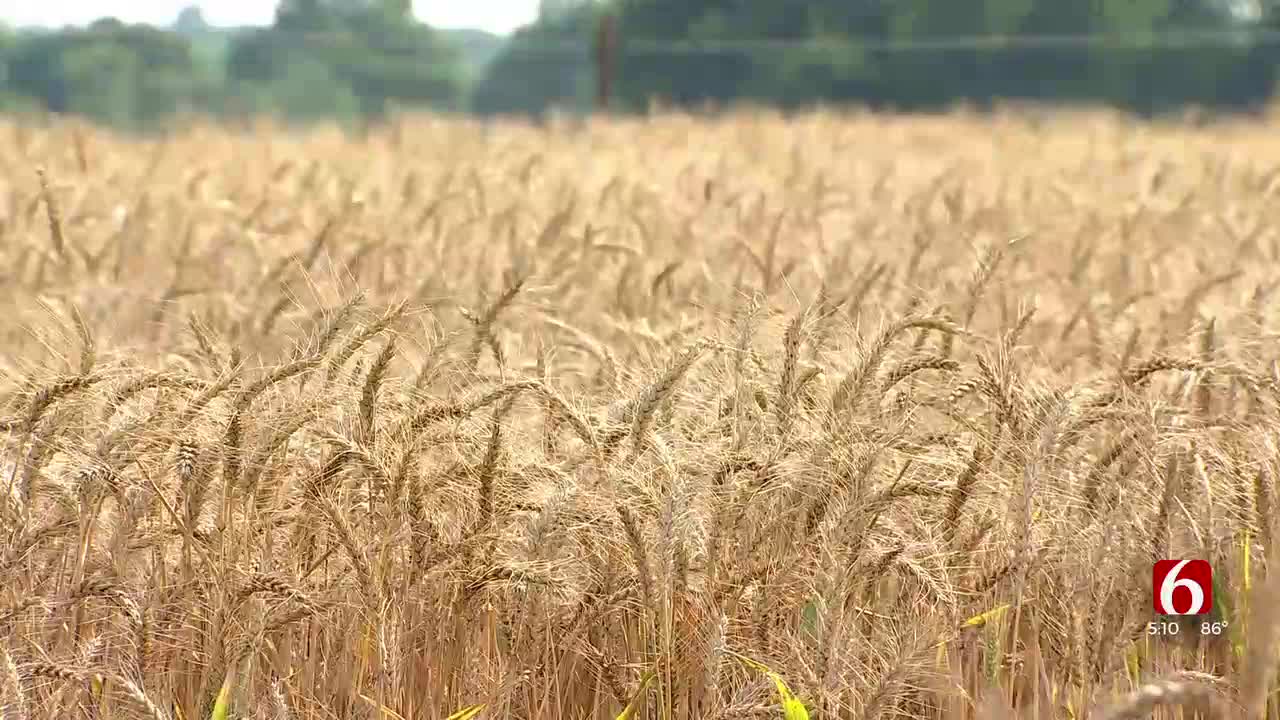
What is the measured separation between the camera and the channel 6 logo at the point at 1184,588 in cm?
198

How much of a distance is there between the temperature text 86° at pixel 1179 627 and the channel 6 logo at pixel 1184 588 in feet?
0.05

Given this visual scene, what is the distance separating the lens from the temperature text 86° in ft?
6.44

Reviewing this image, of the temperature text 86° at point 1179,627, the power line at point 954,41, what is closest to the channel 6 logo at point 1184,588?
the temperature text 86° at point 1179,627

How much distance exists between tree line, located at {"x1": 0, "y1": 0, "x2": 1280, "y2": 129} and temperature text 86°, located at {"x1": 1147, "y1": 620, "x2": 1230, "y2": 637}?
18431 mm

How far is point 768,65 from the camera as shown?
24.8m

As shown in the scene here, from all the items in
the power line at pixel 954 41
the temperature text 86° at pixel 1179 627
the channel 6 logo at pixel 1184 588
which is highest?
the power line at pixel 954 41

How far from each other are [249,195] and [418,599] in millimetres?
3729

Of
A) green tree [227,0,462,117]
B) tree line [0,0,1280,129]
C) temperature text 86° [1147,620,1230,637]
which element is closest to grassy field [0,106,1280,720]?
temperature text 86° [1147,620,1230,637]

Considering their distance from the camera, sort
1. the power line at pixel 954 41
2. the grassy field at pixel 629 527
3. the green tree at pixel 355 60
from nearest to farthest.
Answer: the grassy field at pixel 629 527, the power line at pixel 954 41, the green tree at pixel 355 60

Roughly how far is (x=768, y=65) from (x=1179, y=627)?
23.4m

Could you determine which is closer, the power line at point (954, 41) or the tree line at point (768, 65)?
the power line at point (954, 41)

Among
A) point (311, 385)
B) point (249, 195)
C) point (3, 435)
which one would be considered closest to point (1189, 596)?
point (311, 385)

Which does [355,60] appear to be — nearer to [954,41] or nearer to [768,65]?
[768,65]

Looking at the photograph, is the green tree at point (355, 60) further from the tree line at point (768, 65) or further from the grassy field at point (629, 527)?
the grassy field at point (629, 527)
